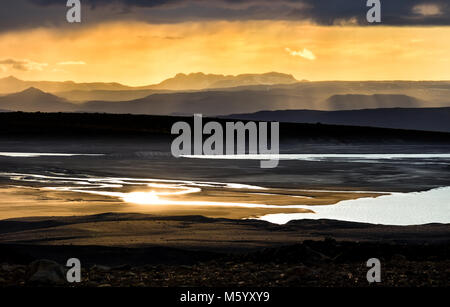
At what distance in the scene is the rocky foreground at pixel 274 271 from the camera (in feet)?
29.9

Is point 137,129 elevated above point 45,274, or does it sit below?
above

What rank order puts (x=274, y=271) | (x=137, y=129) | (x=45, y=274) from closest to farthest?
1. (x=45, y=274)
2. (x=274, y=271)
3. (x=137, y=129)

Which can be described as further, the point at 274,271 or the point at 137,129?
Answer: the point at 137,129

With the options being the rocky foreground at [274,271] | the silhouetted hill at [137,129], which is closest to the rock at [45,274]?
the rocky foreground at [274,271]

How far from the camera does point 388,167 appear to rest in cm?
3288

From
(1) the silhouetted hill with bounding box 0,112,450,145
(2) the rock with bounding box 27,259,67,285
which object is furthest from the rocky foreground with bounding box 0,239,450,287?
(1) the silhouetted hill with bounding box 0,112,450,145

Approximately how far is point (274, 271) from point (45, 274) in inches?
104

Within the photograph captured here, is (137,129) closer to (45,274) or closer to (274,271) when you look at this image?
(274,271)

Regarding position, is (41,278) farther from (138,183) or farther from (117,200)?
(138,183)

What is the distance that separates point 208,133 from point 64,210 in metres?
44.9

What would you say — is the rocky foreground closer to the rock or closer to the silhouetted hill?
the rock

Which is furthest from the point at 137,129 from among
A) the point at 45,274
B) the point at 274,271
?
the point at 45,274

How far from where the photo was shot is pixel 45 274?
9188 mm

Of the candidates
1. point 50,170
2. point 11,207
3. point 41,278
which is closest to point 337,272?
point 41,278
